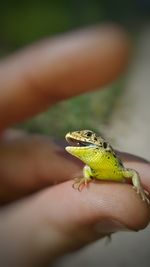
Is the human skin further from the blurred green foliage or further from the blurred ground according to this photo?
the blurred green foliage

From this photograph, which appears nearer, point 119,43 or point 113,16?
point 119,43

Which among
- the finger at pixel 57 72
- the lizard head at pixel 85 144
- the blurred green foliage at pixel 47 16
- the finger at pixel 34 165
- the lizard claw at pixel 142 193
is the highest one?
the blurred green foliage at pixel 47 16

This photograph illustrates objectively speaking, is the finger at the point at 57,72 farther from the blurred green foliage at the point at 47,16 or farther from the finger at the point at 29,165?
the blurred green foliage at the point at 47,16

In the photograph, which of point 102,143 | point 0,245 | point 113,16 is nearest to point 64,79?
point 102,143

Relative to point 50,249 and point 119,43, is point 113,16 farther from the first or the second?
point 50,249

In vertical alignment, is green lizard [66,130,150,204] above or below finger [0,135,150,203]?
below

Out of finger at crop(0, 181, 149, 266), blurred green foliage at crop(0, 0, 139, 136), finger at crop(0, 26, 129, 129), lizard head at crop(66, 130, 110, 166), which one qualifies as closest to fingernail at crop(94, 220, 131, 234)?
finger at crop(0, 181, 149, 266)

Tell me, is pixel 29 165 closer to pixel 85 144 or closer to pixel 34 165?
pixel 34 165

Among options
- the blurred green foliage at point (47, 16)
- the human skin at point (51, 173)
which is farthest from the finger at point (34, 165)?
the blurred green foliage at point (47, 16)
